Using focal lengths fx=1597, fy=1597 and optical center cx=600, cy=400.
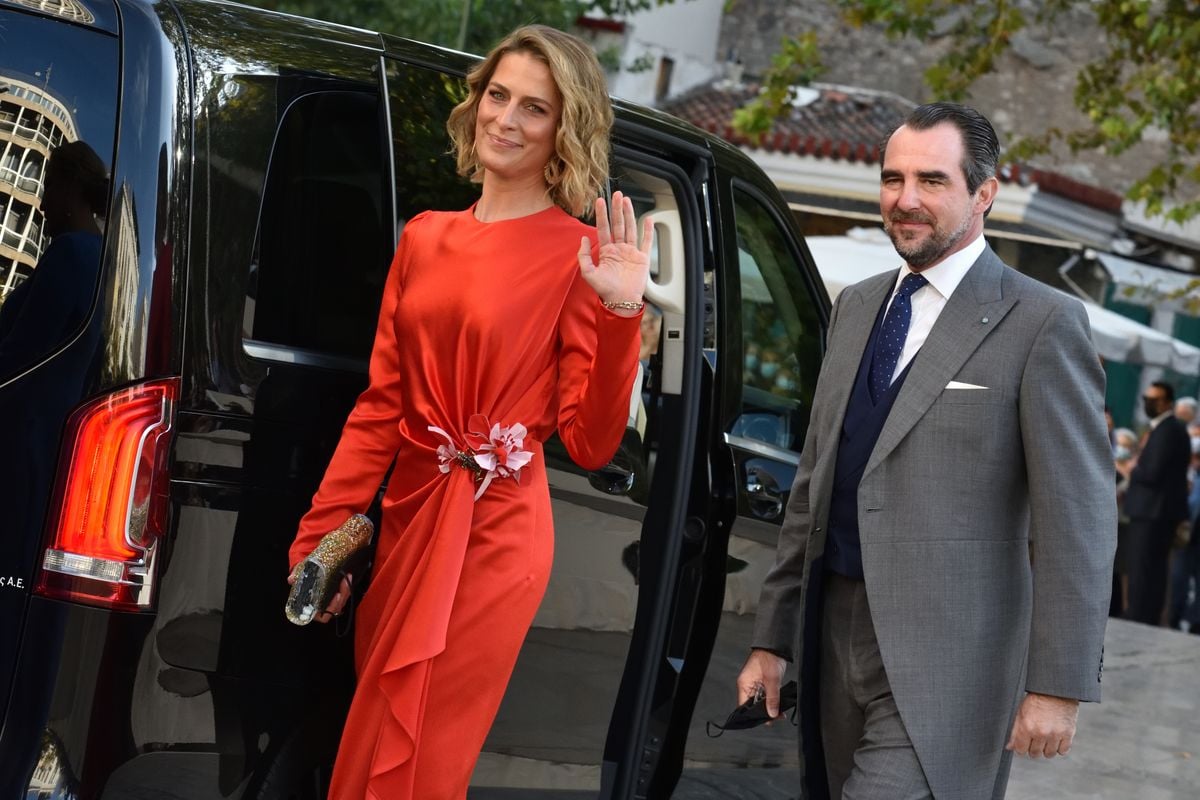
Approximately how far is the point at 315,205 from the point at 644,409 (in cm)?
108

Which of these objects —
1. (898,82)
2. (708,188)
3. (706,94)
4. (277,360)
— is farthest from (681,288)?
(898,82)

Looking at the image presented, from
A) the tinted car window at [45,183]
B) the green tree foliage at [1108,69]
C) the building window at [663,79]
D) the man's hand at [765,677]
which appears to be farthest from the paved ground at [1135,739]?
the building window at [663,79]

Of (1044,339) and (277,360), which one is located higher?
(1044,339)

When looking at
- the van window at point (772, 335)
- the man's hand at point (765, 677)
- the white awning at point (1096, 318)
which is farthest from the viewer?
the white awning at point (1096, 318)

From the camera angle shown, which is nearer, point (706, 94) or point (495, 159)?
point (495, 159)

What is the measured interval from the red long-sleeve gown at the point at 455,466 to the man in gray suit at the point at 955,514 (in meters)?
0.58

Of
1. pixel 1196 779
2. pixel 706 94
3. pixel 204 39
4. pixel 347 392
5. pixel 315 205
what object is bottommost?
pixel 1196 779

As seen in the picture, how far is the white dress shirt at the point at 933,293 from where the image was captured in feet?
10.4

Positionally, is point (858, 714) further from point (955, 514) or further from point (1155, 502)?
point (1155, 502)

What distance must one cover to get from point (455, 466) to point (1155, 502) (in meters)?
10.7

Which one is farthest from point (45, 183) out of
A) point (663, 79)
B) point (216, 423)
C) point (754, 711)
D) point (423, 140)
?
point (663, 79)

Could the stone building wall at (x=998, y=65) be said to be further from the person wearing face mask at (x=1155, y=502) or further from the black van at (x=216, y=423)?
the black van at (x=216, y=423)

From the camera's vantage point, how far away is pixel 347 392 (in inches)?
124

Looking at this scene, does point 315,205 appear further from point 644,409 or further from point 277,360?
point 644,409
